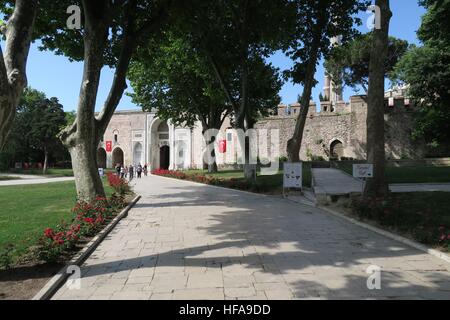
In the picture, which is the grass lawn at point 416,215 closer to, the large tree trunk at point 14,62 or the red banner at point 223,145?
the large tree trunk at point 14,62

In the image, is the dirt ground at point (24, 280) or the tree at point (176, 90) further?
the tree at point (176, 90)

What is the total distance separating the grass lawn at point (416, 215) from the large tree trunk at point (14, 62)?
7268 mm

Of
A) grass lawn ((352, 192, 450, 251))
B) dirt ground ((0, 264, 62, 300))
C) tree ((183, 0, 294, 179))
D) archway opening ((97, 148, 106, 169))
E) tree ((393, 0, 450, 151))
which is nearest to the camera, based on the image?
dirt ground ((0, 264, 62, 300))

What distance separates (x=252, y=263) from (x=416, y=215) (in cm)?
495

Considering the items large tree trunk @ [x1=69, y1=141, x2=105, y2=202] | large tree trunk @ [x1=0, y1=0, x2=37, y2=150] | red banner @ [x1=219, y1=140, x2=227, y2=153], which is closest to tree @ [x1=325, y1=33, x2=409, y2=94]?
red banner @ [x1=219, y1=140, x2=227, y2=153]

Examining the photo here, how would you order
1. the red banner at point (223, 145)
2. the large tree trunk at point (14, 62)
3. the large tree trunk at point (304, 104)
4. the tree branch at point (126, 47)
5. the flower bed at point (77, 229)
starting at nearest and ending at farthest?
the large tree trunk at point (14, 62), the flower bed at point (77, 229), the tree branch at point (126, 47), the large tree trunk at point (304, 104), the red banner at point (223, 145)

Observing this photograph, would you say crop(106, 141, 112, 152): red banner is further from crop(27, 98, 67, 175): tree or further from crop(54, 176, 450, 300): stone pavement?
crop(54, 176, 450, 300): stone pavement

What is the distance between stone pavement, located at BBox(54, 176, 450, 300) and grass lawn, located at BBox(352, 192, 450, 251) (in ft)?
1.80

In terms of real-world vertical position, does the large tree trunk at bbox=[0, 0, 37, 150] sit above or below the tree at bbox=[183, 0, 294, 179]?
below

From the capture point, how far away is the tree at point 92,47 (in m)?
11.5

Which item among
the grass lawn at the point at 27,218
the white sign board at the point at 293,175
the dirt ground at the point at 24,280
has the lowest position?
the dirt ground at the point at 24,280

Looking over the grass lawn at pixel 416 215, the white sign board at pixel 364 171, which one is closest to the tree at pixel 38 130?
Result: the white sign board at pixel 364 171

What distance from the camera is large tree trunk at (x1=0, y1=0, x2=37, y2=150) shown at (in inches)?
194
